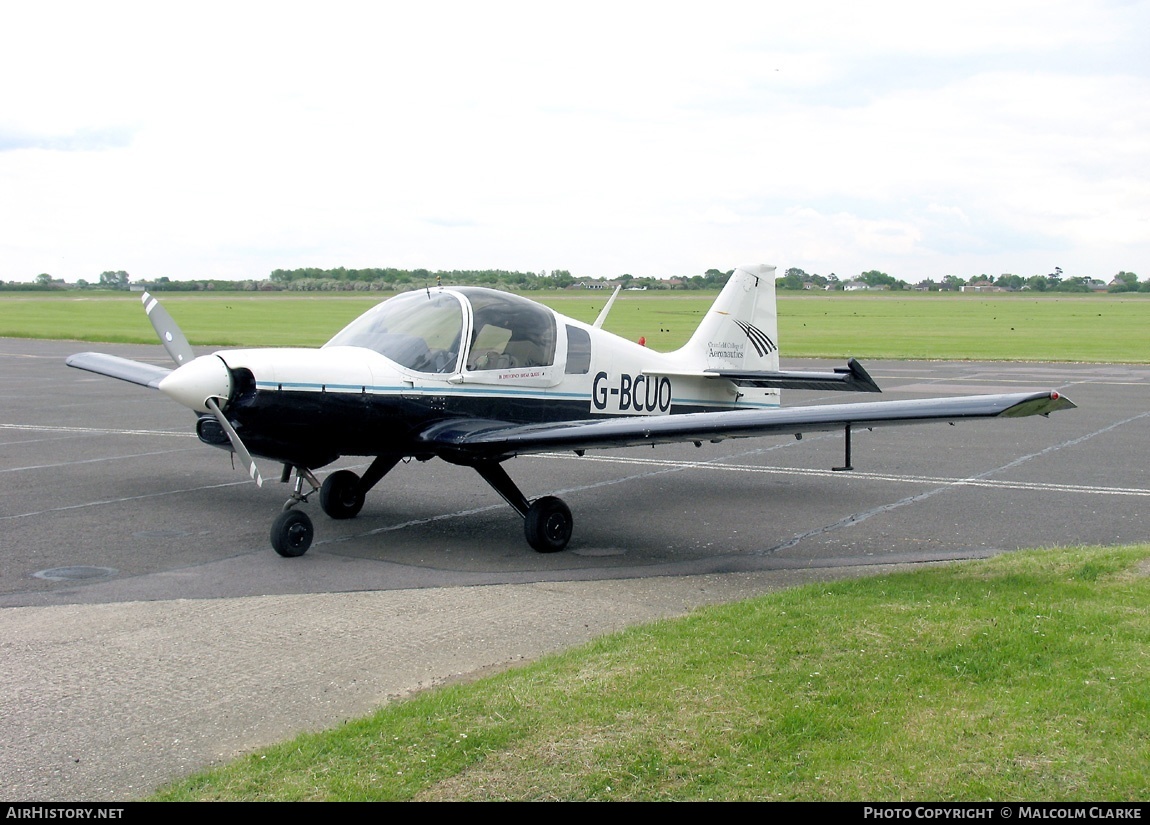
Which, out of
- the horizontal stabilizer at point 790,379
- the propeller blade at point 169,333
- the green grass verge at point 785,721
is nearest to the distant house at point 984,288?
the horizontal stabilizer at point 790,379

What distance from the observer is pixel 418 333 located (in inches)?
367

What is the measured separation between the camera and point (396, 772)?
4.21m

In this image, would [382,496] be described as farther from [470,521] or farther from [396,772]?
[396,772]

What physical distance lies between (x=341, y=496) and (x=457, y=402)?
1783mm

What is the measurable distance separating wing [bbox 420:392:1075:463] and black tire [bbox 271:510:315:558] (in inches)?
47.0

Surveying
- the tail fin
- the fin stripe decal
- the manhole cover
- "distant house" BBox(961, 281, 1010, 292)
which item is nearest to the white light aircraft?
the tail fin

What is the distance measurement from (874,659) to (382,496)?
693cm

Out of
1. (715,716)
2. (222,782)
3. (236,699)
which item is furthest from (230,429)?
(715,716)

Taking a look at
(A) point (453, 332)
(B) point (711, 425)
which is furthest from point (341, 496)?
(B) point (711, 425)

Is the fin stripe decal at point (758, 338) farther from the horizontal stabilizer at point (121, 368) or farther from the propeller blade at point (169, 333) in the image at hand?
the horizontal stabilizer at point (121, 368)

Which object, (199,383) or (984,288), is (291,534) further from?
(984,288)

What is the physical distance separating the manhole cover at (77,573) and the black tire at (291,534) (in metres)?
1.17

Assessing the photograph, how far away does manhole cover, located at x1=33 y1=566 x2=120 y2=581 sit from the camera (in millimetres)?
7793

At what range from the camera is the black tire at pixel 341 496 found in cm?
1019
